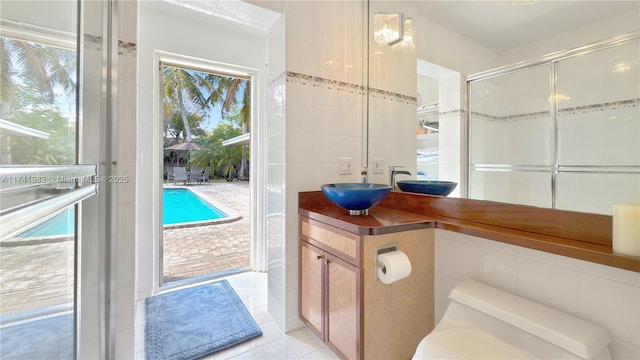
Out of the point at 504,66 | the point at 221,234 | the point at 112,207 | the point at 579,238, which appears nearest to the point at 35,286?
the point at 112,207

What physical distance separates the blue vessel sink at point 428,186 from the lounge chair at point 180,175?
2.15m

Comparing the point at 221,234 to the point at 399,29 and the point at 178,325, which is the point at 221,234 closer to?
the point at 178,325

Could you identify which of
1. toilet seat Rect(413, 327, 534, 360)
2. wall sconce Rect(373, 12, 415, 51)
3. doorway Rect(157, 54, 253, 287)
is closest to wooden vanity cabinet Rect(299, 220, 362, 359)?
toilet seat Rect(413, 327, 534, 360)

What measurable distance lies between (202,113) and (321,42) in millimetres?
1579

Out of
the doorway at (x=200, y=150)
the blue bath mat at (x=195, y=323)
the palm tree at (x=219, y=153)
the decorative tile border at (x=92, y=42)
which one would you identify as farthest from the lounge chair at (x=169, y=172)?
the decorative tile border at (x=92, y=42)

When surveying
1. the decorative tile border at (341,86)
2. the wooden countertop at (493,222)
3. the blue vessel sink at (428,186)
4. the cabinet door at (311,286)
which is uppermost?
the decorative tile border at (341,86)

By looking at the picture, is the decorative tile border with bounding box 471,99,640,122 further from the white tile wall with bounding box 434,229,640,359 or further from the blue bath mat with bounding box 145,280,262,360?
the blue bath mat with bounding box 145,280,262,360

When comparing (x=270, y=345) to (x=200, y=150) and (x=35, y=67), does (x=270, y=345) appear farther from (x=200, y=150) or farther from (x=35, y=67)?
(x=200, y=150)

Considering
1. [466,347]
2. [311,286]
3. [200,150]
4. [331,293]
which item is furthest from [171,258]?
[466,347]

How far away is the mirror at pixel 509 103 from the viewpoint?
990 millimetres

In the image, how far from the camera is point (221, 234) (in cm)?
410

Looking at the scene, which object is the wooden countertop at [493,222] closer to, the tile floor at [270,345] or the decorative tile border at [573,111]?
the decorative tile border at [573,111]

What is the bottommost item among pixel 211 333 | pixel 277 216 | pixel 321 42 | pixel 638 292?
pixel 211 333

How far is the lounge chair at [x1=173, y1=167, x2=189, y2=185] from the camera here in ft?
8.68
